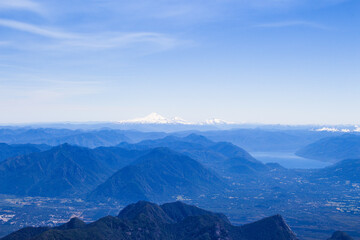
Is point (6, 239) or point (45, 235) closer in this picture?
point (45, 235)

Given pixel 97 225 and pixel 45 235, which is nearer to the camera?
pixel 45 235

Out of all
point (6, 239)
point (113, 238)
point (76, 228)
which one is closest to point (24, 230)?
point (6, 239)

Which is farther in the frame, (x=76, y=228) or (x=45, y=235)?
(x=76, y=228)

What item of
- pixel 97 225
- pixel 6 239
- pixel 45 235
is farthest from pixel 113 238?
pixel 6 239

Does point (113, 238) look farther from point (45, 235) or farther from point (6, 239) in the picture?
point (6, 239)

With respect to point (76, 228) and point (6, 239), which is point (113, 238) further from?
point (6, 239)

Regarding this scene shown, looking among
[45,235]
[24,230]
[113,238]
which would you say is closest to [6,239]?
[24,230]

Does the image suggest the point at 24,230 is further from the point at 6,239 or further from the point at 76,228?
the point at 76,228
